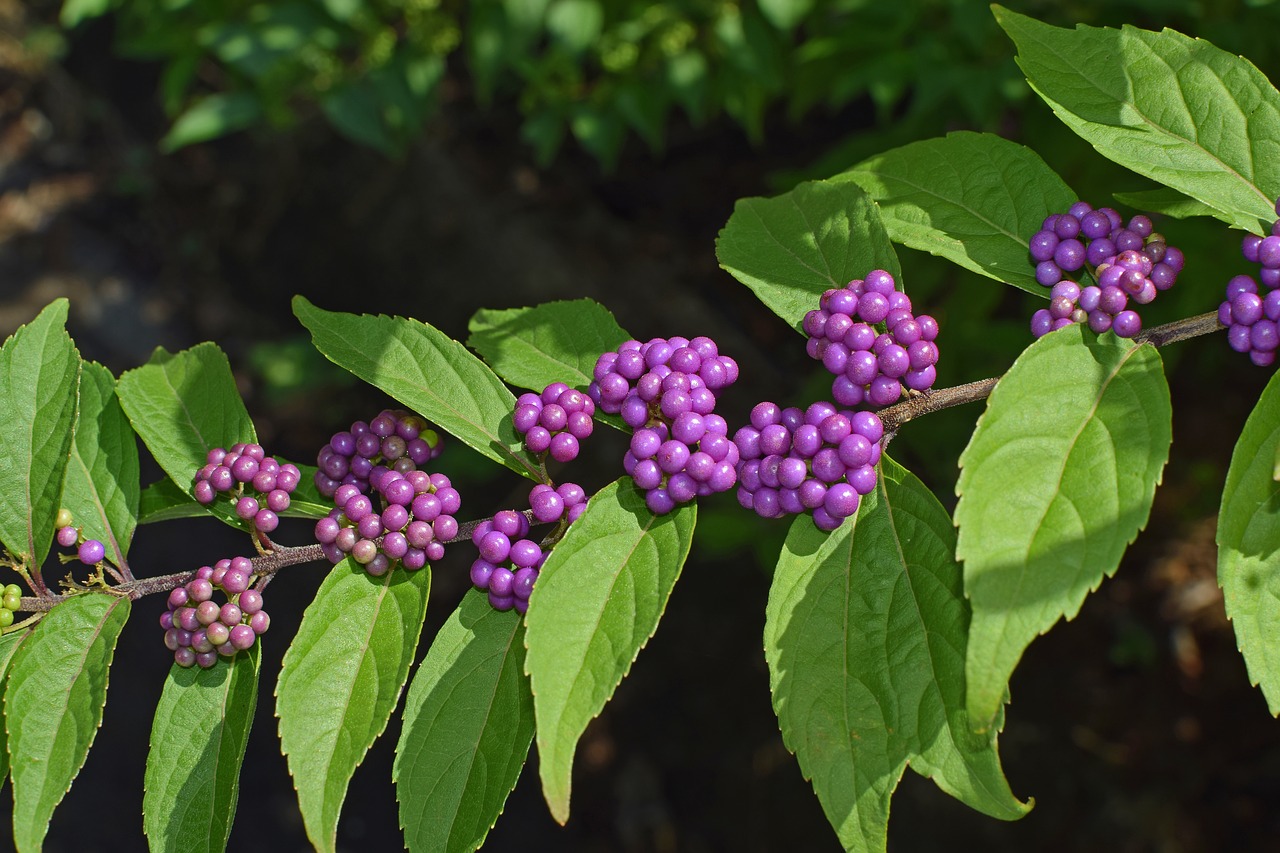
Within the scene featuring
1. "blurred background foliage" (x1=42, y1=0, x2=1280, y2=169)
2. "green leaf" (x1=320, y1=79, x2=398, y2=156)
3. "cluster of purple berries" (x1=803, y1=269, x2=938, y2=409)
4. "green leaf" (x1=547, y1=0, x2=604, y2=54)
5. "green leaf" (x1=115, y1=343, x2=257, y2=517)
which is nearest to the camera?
"cluster of purple berries" (x1=803, y1=269, x2=938, y2=409)

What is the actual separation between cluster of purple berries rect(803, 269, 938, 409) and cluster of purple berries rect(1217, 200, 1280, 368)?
46cm

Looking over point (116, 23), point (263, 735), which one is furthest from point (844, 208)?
point (116, 23)

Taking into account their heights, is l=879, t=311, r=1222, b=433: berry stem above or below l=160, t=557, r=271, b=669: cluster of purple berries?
above

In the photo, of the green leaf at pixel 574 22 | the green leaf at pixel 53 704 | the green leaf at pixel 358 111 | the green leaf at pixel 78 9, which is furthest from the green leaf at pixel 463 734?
the green leaf at pixel 78 9

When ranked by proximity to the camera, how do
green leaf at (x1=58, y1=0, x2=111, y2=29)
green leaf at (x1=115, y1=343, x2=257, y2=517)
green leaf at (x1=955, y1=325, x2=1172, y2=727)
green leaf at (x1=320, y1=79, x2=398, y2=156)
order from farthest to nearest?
1. green leaf at (x1=320, y1=79, x2=398, y2=156)
2. green leaf at (x1=58, y1=0, x2=111, y2=29)
3. green leaf at (x1=115, y1=343, x2=257, y2=517)
4. green leaf at (x1=955, y1=325, x2=1172, y2=727)

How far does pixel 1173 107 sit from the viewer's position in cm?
180

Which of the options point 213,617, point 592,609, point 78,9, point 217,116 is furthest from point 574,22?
point 592,609

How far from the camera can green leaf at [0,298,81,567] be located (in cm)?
193

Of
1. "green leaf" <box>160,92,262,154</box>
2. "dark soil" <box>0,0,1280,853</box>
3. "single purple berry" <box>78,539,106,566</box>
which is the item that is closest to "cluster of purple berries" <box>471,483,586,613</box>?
"single purple berry" <box>78,539,106,566</box>

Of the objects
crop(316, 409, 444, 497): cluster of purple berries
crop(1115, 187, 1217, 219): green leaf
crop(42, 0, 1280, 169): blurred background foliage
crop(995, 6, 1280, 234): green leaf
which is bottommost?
crop(42, 0, 1280, 169): blurred background foliage

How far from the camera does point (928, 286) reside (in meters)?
4.30

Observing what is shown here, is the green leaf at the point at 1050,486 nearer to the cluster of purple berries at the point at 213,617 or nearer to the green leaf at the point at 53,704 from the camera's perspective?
the cluster of purple berries at the point at 213,617

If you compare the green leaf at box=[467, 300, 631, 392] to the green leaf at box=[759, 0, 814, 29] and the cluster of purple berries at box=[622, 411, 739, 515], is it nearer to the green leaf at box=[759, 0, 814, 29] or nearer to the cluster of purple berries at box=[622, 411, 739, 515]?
the cluster of purple berries at box=[622, 411, 739, 515]

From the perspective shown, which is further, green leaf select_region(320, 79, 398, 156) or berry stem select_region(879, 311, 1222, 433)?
green leaf select_region(320, 79, 398, 156)
